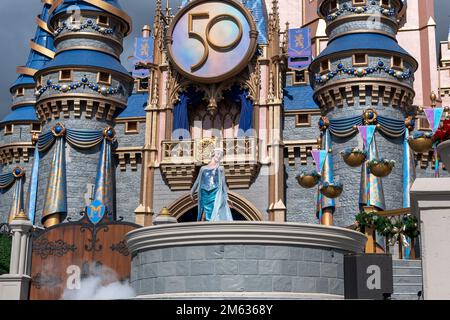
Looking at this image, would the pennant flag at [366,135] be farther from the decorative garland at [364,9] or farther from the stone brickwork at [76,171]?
the stone brickwork at [76,171]

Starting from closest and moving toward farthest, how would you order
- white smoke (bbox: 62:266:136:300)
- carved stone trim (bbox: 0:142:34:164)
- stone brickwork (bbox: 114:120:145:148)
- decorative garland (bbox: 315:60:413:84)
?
white smoke (bbox: 62:266:136:300), decorative garland (bbox: 315:60:413:84), stone brickwork (bbox: 114:120:145:148), carved stone trim (bbox: 0:142:34:164)

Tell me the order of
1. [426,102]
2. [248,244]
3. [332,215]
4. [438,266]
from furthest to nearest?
[426,102] < [332,215] < [248,244] < [438,266]

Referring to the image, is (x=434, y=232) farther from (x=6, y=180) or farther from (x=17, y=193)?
(x=6, y=180)

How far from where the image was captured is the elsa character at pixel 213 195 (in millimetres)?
14484

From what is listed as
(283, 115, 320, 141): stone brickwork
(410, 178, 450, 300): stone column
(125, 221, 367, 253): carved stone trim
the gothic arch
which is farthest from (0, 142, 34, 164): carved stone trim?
(410, 178, 450, 300): stone column

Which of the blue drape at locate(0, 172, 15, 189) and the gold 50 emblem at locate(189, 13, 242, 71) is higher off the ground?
the gold 50 emblem at locate(189, 13, 242, 71)

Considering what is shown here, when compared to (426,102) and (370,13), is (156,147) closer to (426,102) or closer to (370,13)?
(370,13)

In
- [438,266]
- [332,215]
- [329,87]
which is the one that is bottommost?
[438,266]

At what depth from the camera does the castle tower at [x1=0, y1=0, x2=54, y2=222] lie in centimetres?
2662

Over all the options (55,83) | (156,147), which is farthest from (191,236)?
(55,83)

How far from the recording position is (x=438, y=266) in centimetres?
609

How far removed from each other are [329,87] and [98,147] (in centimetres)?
833

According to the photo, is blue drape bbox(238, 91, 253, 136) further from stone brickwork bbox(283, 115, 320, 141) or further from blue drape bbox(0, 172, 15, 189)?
blue drape bbox(0, 172, 15, 189)

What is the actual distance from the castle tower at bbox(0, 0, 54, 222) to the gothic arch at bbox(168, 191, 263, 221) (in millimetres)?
5597
